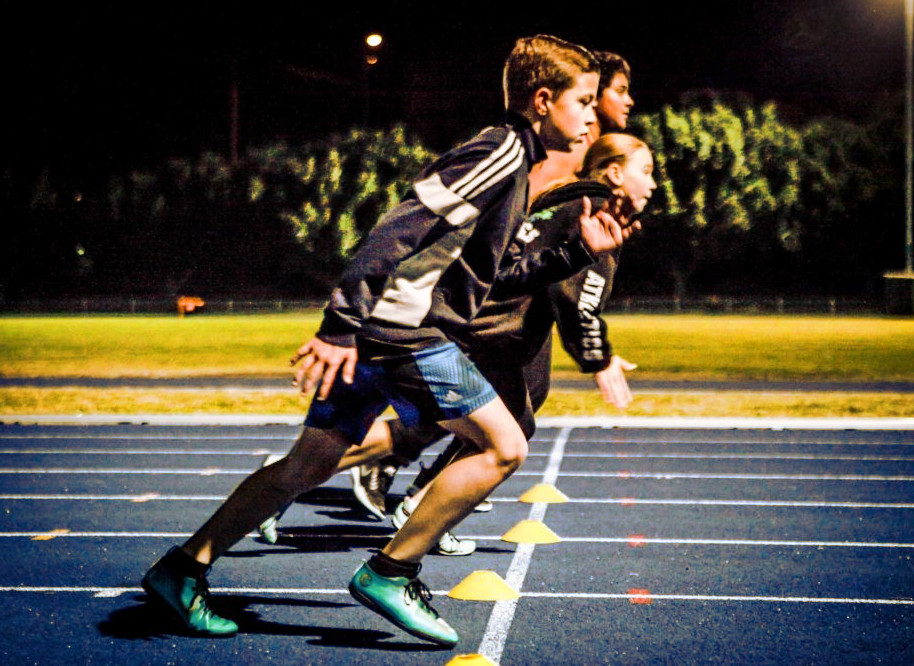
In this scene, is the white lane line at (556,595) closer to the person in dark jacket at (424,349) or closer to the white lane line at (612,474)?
the person in dark jacket at (424,349)

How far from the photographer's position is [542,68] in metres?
3.77

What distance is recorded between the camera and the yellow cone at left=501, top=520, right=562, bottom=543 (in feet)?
19.1

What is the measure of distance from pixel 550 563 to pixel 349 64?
45.1m

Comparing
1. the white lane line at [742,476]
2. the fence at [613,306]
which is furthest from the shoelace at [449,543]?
the fence at [613,306]

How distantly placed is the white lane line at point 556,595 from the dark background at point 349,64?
131ft

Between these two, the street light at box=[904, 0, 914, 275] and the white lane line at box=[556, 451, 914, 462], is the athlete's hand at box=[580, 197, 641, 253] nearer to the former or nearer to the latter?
the white lane line at box=[556, 451, 914, 462]

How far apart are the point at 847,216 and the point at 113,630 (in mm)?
51838

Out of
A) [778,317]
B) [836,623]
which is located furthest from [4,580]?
[778,317]

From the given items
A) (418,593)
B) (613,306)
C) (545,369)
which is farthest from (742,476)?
(613,306)

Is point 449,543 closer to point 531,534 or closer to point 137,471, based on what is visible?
point 531,534

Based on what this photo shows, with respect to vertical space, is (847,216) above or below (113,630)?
below

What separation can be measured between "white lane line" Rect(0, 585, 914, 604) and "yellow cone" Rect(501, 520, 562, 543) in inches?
39.3

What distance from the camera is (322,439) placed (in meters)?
3.88

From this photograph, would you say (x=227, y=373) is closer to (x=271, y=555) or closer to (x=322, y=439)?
(x=271, y=555)
